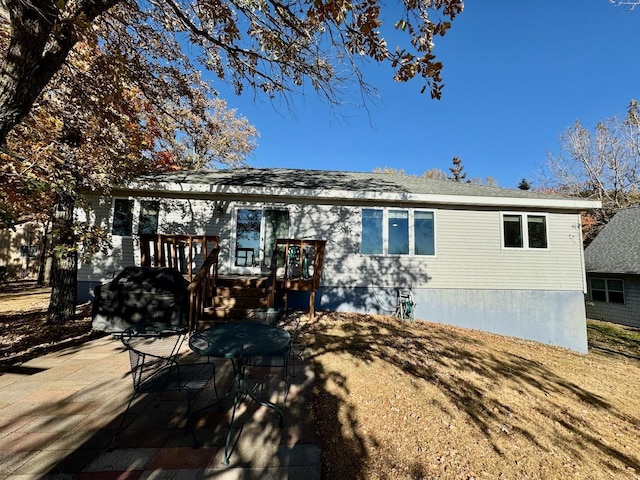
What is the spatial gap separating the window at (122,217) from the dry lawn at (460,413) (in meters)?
6.33

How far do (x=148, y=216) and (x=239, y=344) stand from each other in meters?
7.04

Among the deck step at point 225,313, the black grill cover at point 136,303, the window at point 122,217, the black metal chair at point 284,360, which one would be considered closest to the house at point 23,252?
the window at point 122,217

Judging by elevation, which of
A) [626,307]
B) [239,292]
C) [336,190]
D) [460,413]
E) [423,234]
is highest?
[336,190]

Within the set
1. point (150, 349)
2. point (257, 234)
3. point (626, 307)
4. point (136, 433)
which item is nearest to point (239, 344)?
point (136, 433)

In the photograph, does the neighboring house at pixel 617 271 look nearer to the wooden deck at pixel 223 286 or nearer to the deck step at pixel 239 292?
the wooden deck at pixel 223 286

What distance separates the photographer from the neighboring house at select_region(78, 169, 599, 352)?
7973mm

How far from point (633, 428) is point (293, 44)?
284 inches

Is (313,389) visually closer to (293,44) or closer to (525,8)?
(293,44)

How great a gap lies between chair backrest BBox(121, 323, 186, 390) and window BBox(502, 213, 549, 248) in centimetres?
912

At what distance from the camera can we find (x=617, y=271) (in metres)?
13.3

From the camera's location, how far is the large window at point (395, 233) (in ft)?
27.3

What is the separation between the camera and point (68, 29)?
2842 millimetres

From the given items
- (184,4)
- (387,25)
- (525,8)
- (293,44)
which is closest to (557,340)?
(525,8)

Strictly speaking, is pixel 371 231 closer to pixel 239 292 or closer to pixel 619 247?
pixel 239 292
